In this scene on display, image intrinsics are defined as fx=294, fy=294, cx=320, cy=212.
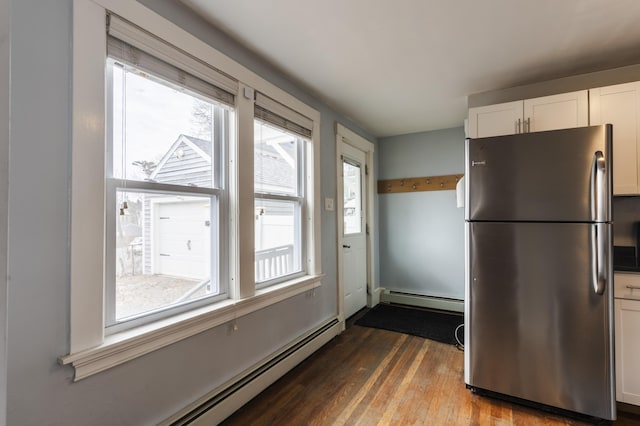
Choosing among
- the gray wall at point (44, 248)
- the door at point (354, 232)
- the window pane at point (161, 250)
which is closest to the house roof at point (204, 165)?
the window pane at point (161, 250)

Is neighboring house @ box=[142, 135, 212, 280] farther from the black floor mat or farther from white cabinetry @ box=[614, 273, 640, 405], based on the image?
white cabinetry @ box=[614, 273, 640, 405]

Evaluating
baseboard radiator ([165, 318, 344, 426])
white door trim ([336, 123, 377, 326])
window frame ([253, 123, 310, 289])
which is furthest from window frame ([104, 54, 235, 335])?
white door trim ([336, 123, 377, 326])

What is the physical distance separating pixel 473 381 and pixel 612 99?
2177mm

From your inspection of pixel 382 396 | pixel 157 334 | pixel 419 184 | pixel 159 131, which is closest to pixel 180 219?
pixel 159 131

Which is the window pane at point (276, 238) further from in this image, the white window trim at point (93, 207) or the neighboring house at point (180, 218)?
the white window trim at point (93, 207)

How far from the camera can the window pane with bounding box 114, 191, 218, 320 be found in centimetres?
142

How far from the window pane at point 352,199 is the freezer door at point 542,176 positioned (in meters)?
1.76

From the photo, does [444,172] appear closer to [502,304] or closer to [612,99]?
[612,99]

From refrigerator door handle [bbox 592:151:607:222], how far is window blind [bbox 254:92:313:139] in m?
2.02

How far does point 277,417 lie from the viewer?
1.83 metres

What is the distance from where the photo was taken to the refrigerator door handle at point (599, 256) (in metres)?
1.69

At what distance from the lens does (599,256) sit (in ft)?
5.57

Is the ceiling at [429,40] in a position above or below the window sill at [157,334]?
above

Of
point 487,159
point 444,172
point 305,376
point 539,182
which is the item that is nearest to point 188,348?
point 305,376
